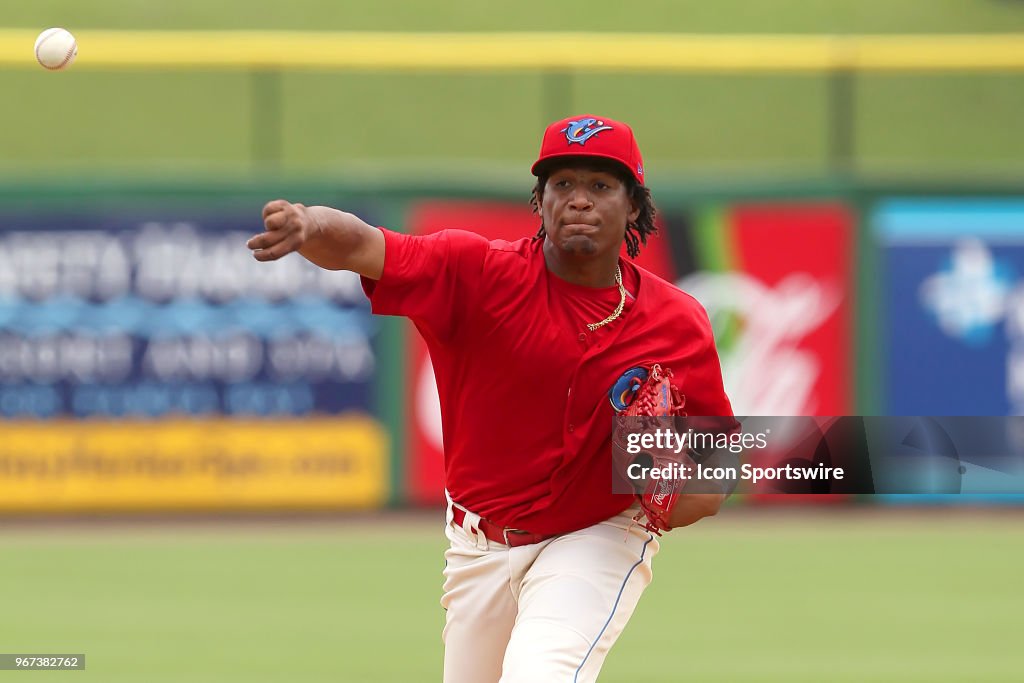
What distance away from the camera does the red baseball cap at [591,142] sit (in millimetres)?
4750

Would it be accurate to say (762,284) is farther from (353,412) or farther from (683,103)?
(683,103)

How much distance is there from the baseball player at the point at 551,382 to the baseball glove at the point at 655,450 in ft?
0.06

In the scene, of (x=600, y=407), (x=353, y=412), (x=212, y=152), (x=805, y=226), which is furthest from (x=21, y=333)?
(x=600, y=407)

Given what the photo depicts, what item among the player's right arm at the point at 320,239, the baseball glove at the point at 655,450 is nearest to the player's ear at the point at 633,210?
the baseball glove at the point at 655,450

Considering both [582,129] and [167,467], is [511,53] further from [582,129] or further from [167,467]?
[582,129]

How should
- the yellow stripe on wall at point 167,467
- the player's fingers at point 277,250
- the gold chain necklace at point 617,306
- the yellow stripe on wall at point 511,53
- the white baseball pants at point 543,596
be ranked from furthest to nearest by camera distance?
the yellow stripe on wall at point 511,53, the yellow stripe on wall at point 167,467, the gold chain necklace at point 617,306, the white baseball pants at point 543,596, the player's fingers at point 277,250

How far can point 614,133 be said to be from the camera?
15.8ft

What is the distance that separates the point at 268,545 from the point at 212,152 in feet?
20.8

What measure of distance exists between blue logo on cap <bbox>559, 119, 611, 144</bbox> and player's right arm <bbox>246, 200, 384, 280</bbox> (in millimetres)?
626

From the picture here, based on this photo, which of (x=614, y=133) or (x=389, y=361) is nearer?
(x=614, y=133)

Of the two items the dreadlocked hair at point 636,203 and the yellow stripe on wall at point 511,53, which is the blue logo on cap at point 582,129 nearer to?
the dreadlocked hair at point 636,203

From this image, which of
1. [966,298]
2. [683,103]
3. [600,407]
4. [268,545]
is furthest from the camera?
[683,103]

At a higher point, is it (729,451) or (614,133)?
(614,133)

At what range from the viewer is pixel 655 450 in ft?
15.5
